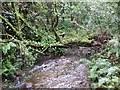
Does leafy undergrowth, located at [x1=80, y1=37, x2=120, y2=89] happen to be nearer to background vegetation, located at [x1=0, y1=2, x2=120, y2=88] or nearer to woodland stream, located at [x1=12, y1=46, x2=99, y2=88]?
background vegetation, located at [x1=0, y1=2, x2=120, y2=88]

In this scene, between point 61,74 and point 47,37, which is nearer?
point 61,74

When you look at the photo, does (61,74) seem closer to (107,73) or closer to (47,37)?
(107,73)

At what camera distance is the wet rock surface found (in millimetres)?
5770

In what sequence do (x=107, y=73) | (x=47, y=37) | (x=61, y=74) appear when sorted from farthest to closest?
(x=47, y=37)
(x=61, y=74)
(x=107, y=73)

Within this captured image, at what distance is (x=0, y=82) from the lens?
20.2 ft

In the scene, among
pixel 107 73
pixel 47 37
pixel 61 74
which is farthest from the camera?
pixel 47 37

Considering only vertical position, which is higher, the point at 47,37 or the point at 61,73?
the point at 47,37

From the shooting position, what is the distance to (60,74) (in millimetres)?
6523

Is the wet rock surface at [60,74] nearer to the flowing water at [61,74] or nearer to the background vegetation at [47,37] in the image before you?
the flowing water at [61,74]

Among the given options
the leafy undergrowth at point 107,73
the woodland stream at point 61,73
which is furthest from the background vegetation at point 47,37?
the woodland stream at point 61,73

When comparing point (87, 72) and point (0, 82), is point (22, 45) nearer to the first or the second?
point (0, 82)

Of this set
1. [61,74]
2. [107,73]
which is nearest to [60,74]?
[61,74]

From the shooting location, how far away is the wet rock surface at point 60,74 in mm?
5770

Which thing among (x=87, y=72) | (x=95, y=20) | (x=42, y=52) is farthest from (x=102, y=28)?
(x=87, y=72)
